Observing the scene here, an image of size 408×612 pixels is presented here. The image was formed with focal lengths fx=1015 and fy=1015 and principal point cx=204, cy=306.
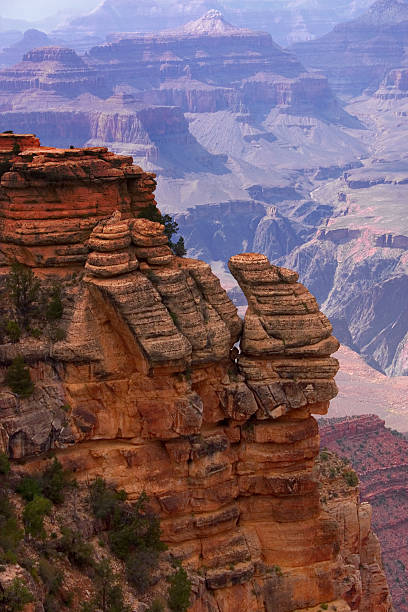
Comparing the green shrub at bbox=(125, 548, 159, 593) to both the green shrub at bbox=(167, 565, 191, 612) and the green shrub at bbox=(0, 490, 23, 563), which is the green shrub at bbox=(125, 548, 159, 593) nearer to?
the green shrub at bbox=(167, 565, 191, 612)

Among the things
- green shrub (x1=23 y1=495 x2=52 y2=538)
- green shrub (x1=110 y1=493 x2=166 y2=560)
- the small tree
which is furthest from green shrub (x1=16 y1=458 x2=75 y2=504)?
the small tree

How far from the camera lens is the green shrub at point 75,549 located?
130 feet

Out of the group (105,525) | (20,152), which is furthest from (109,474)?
(20,152)

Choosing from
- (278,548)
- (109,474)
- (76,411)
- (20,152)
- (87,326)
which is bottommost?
(278,548)

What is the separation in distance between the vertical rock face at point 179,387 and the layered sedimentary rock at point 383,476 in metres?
40.9

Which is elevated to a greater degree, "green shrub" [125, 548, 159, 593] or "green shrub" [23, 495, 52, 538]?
"green shrub" [23, 495, 52, 538]

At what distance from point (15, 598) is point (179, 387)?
13223 millimetres

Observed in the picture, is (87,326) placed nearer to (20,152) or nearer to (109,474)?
(109,474)

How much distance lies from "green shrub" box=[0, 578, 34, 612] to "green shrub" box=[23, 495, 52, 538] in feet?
21.7

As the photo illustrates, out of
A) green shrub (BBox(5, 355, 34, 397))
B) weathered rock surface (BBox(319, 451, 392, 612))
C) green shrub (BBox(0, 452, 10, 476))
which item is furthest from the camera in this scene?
weathered rock surface (BBox(319, 451, 392, 612))

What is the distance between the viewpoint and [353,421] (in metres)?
103

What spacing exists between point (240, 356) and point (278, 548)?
8763 mm

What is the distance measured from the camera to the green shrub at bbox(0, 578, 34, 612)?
31297mm

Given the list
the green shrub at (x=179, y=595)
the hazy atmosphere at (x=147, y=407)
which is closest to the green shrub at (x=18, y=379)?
the hazy atmosphere at (x=147, y=407)
